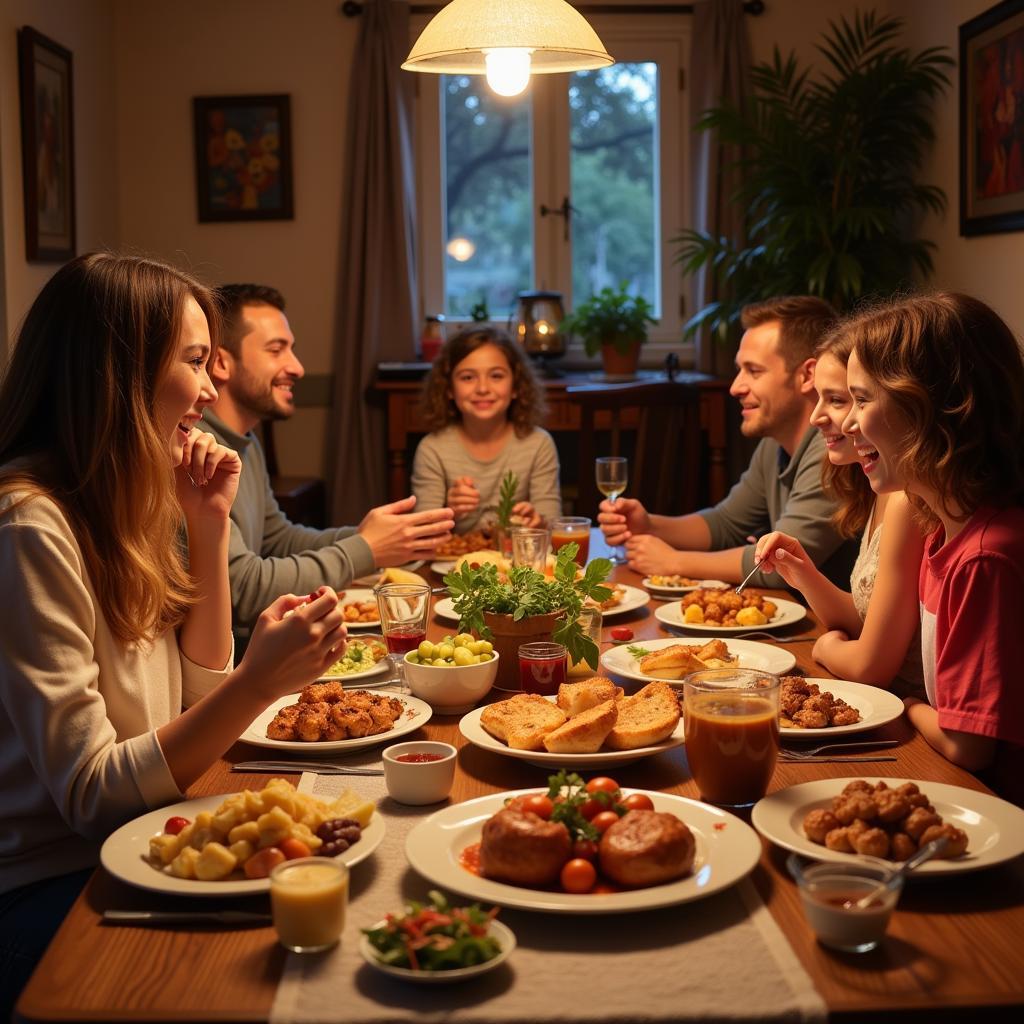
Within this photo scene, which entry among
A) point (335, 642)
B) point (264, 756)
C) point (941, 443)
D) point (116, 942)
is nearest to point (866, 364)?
point (941, 443)

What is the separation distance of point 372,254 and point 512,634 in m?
4.12

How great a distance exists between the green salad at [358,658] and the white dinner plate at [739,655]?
36cm

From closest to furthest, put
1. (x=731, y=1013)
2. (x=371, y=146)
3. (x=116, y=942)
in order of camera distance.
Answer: (x=731, y=1013) → (x=116, y=942) → (x=371, y=146)

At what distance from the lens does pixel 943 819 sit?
4.30 ft

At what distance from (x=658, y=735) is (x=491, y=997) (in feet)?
1.84

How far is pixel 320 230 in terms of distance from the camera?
5883mm

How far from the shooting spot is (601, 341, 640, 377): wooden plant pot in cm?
562

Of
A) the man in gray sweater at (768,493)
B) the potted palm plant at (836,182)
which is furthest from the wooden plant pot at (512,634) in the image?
the potted palm plant at (836,182)

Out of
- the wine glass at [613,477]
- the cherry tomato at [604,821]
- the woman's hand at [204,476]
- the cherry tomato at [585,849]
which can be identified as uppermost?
the woman's hand at [204,476]

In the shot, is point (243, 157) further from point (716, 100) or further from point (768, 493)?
point (768, 493)

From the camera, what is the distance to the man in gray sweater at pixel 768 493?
9.10 feet

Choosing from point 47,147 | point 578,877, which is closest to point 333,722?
point 578,877

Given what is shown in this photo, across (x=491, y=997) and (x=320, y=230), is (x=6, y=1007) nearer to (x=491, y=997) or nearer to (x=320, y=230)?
(x=491, y=997)

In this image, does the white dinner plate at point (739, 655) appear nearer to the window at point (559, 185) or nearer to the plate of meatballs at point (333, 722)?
the plate of meatballs at point (333, 722)
